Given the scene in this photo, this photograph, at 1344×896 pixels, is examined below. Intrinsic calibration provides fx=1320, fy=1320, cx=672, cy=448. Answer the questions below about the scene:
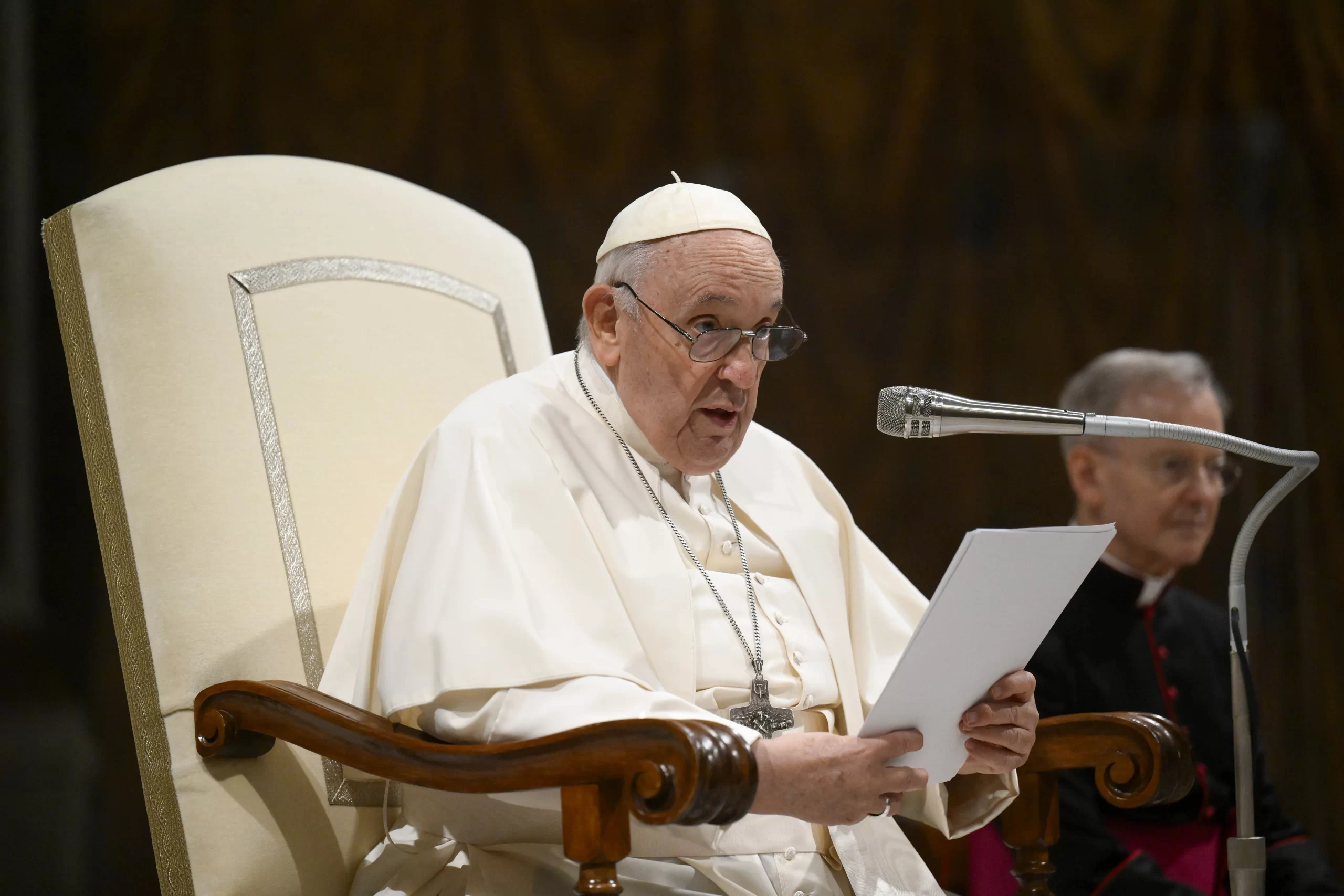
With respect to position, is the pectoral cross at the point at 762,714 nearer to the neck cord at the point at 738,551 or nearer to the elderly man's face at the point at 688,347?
the neck cord at the point at 738,551

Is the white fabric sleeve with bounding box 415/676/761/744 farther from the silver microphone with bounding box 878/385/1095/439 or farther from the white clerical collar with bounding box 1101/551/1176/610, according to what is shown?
the white clerical collar with bounding box 1101/551/1176/610

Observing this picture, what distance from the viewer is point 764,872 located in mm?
2057

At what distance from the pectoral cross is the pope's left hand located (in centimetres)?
29

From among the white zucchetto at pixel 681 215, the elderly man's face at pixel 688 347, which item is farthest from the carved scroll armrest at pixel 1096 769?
the white zucchetto at pixel 681 215

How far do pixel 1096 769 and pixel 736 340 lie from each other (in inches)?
36.6

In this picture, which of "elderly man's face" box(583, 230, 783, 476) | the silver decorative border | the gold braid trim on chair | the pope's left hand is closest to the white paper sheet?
the pope's left hand

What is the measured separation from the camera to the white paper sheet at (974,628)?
5.46ft

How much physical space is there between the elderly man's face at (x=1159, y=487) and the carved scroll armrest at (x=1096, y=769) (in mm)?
1300

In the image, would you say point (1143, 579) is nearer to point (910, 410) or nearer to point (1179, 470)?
point (1179, 470)

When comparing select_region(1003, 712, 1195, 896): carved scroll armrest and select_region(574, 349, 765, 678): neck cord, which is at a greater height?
select_region(574, 349, 765, 678): neck cord

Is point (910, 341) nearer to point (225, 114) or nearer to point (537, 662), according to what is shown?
point (225, 114)

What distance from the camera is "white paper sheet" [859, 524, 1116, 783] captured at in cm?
167

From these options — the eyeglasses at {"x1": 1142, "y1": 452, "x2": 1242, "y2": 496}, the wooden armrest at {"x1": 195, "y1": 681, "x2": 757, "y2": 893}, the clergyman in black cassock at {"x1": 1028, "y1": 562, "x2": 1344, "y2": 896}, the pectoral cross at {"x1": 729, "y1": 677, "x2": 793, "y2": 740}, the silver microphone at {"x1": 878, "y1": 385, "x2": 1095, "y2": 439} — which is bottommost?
the clergyman in black cassock at {"x1": 1028, "y1": 562, "x2": 1344, "y2": 896}

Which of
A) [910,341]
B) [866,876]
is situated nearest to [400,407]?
[866,876]
